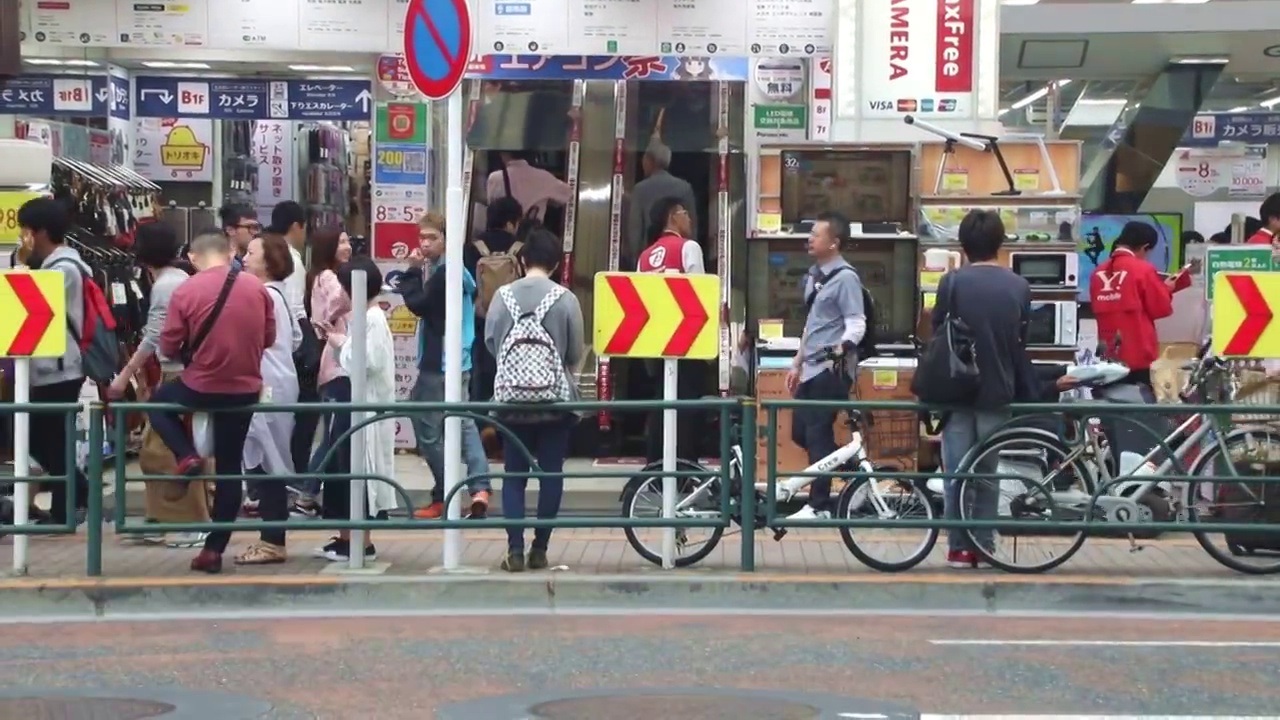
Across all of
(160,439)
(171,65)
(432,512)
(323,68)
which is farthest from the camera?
(171,65)

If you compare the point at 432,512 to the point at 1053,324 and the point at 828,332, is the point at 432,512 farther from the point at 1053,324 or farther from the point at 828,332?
the point at 1053,324

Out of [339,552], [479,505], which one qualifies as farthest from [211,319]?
[479,505]

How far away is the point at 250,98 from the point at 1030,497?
28.7 feet

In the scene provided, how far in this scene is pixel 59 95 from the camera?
15391 mm

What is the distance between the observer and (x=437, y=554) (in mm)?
10227

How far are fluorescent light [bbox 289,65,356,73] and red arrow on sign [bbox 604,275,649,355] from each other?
659 cm

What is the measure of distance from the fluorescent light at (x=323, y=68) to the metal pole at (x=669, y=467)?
6708 mm

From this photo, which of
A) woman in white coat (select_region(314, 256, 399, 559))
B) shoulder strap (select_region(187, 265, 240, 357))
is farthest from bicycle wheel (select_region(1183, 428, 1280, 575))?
shoulder strap (select_region(187, 265, 240, 357))

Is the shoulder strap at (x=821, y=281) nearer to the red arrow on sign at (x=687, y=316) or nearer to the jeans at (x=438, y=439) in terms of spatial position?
the red arrow on sign at (x=687, y=316)

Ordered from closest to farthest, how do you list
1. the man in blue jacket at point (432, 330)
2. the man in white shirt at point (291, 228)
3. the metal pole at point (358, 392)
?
the metal pole at point (358, 392), the man in blue jacket at point (432, 330), the man in white shirt at point (291, 228)

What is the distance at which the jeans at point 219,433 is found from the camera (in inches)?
365

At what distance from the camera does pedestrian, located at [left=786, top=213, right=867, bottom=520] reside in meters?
10.6

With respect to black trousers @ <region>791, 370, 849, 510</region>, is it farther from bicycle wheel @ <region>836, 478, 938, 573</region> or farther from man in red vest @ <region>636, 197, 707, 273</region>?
man in red vest @ <region>636, 197, 707, 273</region>

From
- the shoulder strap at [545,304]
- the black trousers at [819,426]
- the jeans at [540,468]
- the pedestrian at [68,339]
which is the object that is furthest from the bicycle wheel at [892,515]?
the pedestrian at [68,339]
